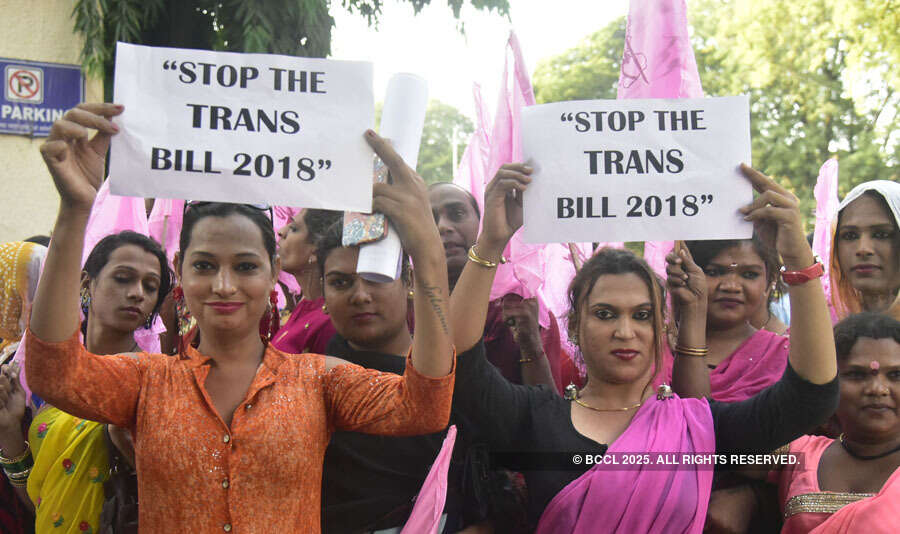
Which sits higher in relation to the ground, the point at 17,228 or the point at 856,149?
the point at 856,149

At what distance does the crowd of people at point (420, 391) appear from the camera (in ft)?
6.49

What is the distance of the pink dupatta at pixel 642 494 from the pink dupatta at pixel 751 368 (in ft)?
1.69

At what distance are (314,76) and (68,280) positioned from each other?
0.83 m

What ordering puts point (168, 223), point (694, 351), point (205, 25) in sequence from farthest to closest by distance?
point (205, 25), point (168, 223), point (694, 351)

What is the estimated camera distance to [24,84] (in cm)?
823

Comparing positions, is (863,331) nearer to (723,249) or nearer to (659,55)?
(723,249)

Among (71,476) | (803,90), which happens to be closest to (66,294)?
(71,476)

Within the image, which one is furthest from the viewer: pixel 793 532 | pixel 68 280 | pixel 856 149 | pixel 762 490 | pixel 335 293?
pixel 856 149

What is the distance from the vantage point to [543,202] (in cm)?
247

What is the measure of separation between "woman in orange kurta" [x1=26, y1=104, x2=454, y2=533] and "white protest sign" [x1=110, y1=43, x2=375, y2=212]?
0.08 m

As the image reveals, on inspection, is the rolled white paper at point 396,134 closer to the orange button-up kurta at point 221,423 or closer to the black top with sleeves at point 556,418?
the orange button-up kurta at point 221,423

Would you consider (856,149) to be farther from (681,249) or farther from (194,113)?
(194,113)

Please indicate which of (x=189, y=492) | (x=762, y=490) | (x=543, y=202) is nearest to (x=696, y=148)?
(x=543, y=202)

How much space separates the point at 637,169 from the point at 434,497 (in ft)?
3.83
